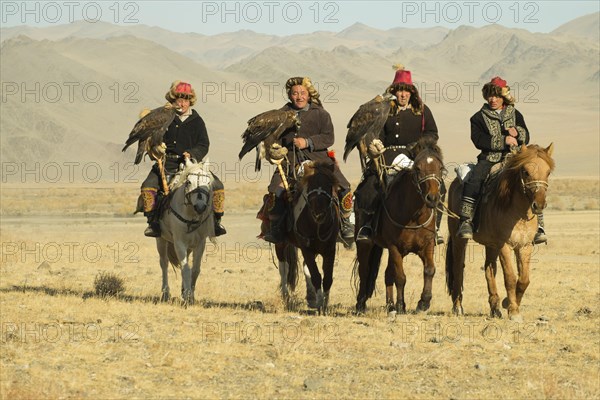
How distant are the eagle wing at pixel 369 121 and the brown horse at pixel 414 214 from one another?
0.56 metres

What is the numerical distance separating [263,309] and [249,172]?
8646cm

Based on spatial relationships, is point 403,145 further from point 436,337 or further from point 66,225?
point 66,225

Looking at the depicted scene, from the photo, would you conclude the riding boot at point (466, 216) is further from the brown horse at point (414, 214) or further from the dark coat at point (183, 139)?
the dark coat at point (183, 139)

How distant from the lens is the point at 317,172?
1319cm

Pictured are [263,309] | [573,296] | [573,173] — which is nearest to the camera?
[263,309]

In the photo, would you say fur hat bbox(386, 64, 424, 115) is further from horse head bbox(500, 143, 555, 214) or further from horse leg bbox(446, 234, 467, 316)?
horse leg bbox(446, 234, 467, 316)

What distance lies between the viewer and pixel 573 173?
9281 centimetres

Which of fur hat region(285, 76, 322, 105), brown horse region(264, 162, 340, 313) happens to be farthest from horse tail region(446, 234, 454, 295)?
fur hat region(285, 76, 322, 105)

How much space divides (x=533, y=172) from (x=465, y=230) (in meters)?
1.51

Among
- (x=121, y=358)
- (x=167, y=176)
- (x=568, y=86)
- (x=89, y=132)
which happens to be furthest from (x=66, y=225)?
(x=568, y=86)

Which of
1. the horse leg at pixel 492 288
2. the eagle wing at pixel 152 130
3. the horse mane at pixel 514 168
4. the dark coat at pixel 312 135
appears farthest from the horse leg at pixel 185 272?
the horse mane at pixel 514 168

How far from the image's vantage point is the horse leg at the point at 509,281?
42.1ft

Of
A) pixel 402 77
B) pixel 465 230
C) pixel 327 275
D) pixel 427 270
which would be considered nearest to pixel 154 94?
pixel 402 77

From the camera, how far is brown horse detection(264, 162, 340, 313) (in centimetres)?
1307
